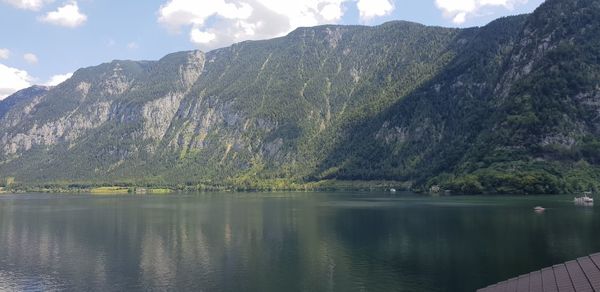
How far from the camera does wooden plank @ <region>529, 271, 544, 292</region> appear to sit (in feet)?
135

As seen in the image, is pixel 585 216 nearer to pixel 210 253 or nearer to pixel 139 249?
pixel 210 253

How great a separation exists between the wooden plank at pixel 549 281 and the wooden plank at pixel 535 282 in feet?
1.11

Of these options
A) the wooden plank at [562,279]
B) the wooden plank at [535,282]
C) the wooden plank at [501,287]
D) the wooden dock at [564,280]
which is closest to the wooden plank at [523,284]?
the wooden dock at [564,280]

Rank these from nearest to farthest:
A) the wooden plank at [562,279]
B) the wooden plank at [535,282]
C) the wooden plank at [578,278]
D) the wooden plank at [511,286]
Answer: the wooden plank at [578,278] < the wooden plank at [562,279] < the wooden plank at [535,282] < the wooden plank at [511,286]

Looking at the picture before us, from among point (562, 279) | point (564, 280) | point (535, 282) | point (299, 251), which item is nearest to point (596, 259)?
point (562, 279)

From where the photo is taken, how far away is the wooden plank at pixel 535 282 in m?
41.1

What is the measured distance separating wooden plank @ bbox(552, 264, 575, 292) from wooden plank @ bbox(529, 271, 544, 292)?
131cm

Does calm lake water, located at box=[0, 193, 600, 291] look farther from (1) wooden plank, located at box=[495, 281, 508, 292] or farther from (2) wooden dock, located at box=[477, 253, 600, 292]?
(2) wooden dock, located at box=[477, 253, 600, 292]

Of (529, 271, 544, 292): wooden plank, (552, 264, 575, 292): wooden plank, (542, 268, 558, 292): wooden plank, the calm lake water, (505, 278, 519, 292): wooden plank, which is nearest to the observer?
(552, 264, 575, 292): wooden plank

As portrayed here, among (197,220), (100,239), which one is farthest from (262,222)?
(100,239)

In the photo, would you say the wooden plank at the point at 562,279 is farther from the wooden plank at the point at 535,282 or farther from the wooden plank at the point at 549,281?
the wooden plank at the point at 535,282

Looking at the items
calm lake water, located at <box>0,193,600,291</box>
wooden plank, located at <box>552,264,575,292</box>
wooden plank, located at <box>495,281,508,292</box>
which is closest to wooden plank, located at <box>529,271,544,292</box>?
wooden plank, located at <box>552,264,575,292</box>

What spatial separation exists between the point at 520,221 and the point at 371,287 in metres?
74.5

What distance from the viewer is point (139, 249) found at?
328 ft
